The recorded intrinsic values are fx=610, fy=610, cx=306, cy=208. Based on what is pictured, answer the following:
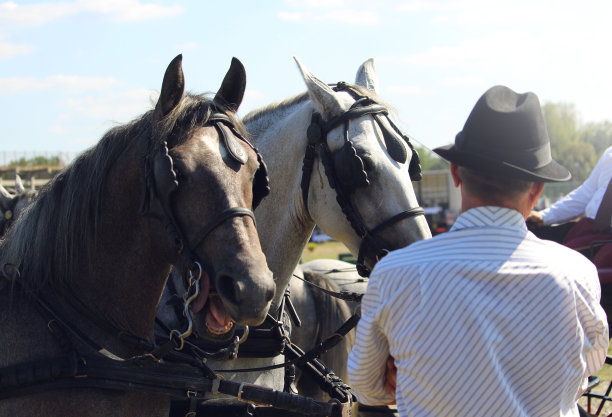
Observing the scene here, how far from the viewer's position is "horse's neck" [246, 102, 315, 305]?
3.45 meters

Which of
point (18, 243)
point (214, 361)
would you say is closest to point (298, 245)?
point (214, 361)

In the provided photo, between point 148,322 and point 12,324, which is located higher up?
point 12,324

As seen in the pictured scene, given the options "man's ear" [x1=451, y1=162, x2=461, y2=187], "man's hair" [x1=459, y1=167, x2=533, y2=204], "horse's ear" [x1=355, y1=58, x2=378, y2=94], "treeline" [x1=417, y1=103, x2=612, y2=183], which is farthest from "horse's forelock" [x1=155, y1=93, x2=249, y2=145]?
"treeline" [x1=417, y1=103, x2=612, y2=183]

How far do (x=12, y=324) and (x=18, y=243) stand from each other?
38 centimetres

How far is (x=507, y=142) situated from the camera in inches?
68.7

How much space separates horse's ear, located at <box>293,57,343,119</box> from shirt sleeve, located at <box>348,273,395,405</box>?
176 centimetres

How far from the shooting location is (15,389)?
89.4 inches

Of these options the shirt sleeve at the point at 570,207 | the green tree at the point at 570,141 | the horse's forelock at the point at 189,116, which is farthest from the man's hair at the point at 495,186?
the green tree at the point at 570,141

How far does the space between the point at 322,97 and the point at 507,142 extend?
1.75m

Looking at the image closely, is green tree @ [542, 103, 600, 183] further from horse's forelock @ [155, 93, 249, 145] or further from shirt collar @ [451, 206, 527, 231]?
shirt collar @ [451, 206, 527, 231]

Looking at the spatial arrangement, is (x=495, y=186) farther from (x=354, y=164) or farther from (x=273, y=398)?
(x=273, y=398)

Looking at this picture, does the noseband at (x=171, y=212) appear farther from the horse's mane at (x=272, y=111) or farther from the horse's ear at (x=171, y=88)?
the horse's mane at (x=272, y=111)

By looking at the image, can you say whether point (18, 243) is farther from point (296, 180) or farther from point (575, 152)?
point (575, 152)

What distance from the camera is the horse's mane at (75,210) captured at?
2510 millimetres
